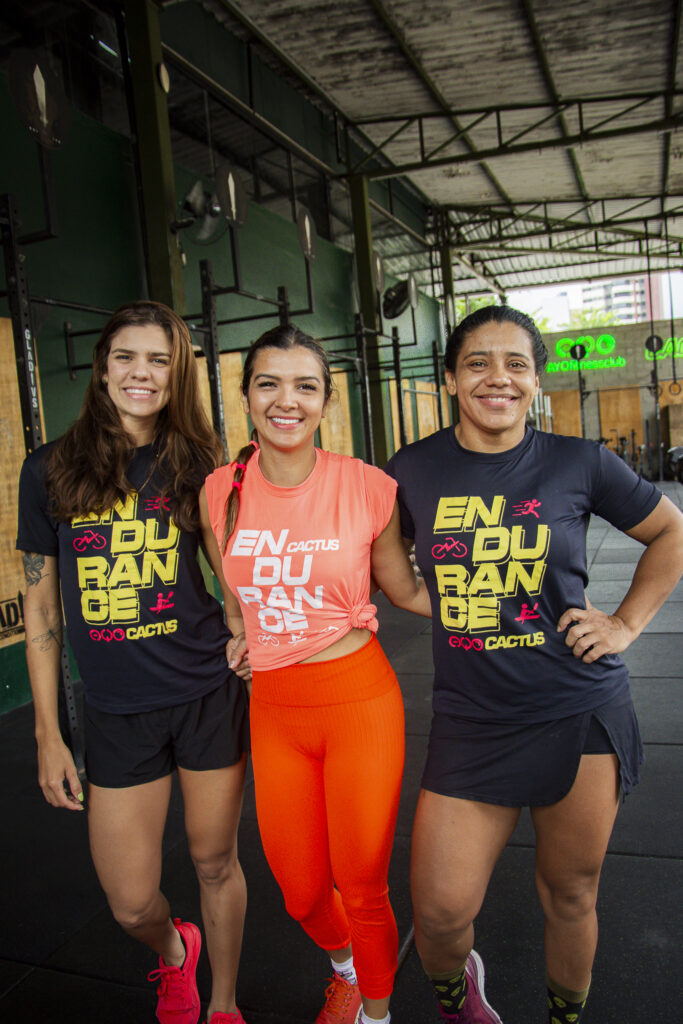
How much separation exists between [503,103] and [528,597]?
8.38 m

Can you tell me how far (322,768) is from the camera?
1.53m

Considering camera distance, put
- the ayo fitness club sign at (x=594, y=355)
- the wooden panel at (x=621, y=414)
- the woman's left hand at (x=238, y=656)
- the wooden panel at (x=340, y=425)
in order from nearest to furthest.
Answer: the woman's left hand at (x=238, y=656) < the wooden panel at (x=340, y=425) < the wooden panel at (x=621, y=414) < the ayo fitness club sign at (x=594, y=355)

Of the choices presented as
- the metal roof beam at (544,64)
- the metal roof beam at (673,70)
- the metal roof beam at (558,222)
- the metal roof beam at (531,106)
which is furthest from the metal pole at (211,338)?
the metal roof beam at (558,222)

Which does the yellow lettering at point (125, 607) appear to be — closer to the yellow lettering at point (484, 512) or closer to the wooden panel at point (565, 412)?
the yellow lettering at point (484, 512)

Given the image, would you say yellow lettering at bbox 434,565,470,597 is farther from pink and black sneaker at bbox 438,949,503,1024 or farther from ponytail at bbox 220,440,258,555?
pink and black sneaker at bbox 438,949,503,1024

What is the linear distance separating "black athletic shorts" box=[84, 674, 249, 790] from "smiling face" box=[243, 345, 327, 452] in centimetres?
57

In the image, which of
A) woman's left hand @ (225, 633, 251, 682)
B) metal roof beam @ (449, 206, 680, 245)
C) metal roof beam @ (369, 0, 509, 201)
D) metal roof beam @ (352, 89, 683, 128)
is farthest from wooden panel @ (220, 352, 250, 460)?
metal roof beam @ (449, 206, 680, 245)

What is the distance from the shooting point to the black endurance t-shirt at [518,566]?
1.43 metres

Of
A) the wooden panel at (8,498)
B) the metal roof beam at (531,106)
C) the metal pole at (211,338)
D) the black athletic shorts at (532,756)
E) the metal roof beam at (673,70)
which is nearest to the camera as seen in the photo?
the black athletic shorts at (532,756)

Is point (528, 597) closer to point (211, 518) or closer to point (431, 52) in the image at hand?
point (211, 518)

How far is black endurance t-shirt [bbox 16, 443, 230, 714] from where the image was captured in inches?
60.1

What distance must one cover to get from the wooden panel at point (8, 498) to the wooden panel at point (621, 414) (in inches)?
583

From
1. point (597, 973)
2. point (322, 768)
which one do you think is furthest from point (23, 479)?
point (597, 973)

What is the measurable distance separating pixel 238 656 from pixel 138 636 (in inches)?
8.7
